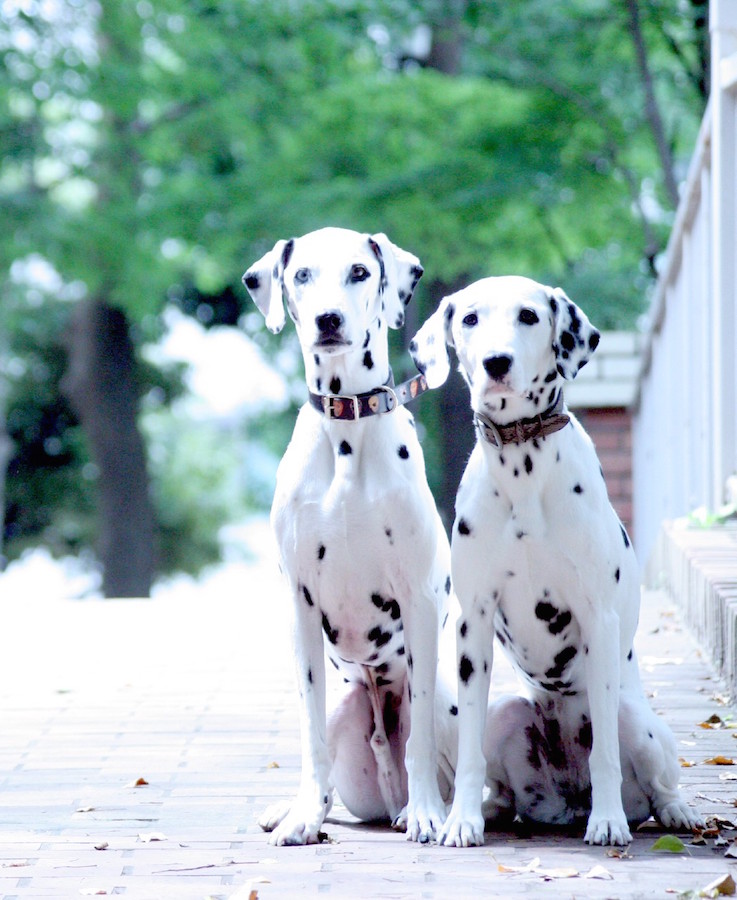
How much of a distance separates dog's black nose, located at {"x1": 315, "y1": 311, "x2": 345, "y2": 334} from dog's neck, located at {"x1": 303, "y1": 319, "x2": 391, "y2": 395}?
0.52 ft

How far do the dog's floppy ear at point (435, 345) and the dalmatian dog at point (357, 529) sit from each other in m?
0.18

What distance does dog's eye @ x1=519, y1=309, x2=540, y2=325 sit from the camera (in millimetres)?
3566

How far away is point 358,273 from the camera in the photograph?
3887mm

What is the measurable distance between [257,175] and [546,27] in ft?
11.4

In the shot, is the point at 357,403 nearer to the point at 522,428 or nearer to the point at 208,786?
the point at 522,428

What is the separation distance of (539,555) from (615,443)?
9057 millimetres

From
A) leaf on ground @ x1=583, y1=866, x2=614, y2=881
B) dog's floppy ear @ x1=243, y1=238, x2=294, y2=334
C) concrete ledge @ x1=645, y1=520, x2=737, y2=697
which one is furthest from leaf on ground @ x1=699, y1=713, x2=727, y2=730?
dog's floppy ear @ x1=243, y1=238, x2=294, y2=334

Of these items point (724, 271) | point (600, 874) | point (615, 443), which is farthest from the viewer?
point (615, 443)

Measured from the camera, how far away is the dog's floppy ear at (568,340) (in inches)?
→ 142

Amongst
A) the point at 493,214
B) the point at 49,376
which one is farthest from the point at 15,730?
the point at 49,376

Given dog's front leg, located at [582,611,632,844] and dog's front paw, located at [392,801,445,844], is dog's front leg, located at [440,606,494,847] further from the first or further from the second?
dog's front leg, located at [582,611,632,844]

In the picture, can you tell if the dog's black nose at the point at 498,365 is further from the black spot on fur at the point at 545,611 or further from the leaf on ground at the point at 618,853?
the leaf on ground at the point at 618,853

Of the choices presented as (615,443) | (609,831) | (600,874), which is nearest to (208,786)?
(609,831)

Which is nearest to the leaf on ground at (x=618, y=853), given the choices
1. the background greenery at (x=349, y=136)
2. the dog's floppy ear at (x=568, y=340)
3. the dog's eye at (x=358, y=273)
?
the dog's floppy ear at (x=568, y=340)
